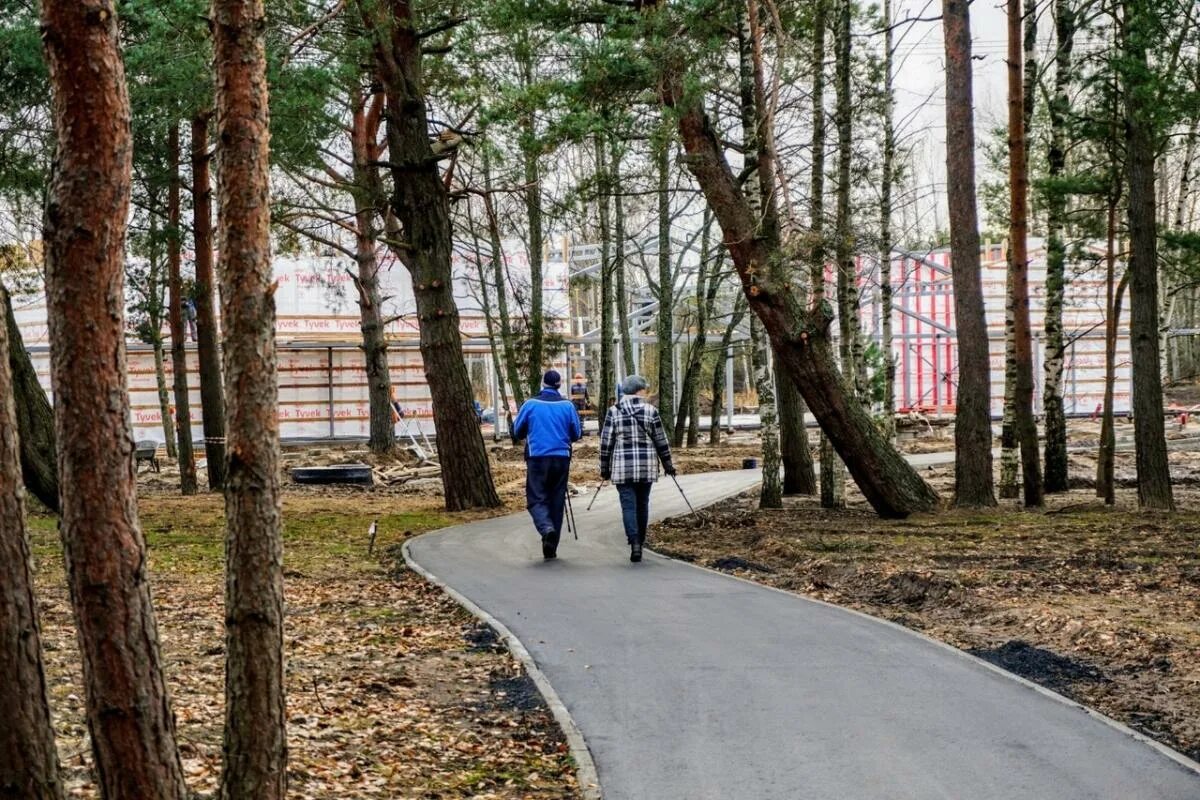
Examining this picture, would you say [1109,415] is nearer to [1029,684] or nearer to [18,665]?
[1029,684]

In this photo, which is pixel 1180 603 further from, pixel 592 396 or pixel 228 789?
pixel 592 396

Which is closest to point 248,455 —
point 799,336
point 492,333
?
point 799,336

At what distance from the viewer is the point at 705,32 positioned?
14.8 metres

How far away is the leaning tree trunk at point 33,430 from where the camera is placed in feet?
45.8

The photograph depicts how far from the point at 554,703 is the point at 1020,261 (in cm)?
1234

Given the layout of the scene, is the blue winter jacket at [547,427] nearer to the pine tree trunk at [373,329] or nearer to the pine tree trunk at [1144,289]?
the pine tree trunk at [1144,289]

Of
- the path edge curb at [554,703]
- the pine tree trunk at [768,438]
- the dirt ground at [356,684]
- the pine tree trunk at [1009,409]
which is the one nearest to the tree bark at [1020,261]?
the pine tree trunk at [1009,409]

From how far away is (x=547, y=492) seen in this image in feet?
45.9

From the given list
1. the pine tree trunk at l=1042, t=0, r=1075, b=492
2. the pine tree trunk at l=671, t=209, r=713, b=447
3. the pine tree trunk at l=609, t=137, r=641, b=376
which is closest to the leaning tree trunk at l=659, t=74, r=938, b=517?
the pine tree trunk at l=1042, t=0, r=1075, b=492

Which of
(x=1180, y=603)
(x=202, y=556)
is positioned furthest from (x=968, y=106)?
(x=202, y=556)

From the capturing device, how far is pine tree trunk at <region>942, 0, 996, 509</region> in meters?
16.8

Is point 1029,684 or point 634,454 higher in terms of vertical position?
point 634,454

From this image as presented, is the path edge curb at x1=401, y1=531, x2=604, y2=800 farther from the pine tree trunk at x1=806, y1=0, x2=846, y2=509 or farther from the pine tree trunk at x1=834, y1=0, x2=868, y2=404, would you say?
the pine tree trunk at x1=834, y1=0, x2=868, y2=404

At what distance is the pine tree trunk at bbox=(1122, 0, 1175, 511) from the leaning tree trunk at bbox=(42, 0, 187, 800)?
13.8 meters
